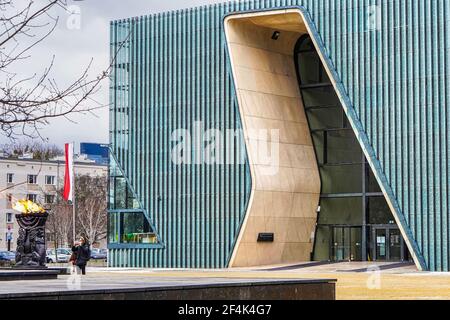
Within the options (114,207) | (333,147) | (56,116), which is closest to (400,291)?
(56,116)

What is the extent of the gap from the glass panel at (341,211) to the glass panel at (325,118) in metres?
4.13

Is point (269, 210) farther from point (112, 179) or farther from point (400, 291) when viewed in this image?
point (400, 291)

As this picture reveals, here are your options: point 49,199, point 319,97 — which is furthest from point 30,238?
point 49,199

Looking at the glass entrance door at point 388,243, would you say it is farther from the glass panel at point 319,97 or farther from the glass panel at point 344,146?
the glass panel at point 319,97

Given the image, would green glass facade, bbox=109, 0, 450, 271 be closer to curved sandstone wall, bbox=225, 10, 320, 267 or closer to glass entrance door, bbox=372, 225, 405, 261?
glass entrance door, bbox=372, 225, 405, 261

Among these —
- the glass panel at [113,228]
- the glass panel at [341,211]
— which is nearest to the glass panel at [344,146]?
the glass panel at [341,211]

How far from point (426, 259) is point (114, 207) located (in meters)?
19.9

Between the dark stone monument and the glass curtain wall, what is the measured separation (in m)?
23.8

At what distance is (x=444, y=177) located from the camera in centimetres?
5100

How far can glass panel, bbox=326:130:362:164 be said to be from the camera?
60.0 m

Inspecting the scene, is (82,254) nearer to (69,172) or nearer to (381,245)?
(69,172)

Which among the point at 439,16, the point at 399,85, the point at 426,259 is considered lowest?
the point at 426,259

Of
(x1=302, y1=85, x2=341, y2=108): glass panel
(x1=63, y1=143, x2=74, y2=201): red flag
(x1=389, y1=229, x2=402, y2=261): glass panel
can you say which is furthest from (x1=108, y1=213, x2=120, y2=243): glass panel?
(x1=389, y1=229, x2=402, y2=261): glass panel
